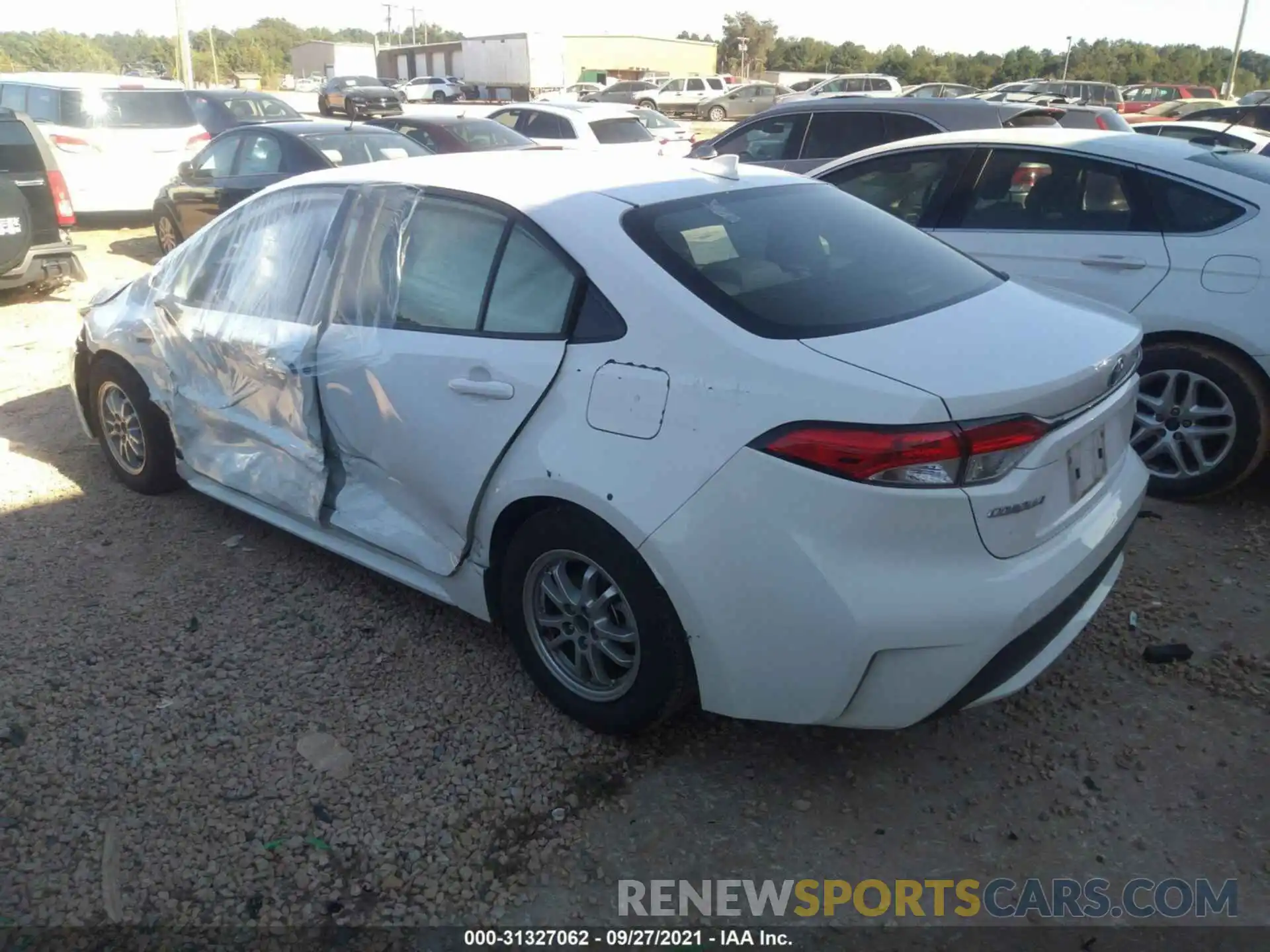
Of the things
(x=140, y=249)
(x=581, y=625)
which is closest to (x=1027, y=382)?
(x=581, y=625)

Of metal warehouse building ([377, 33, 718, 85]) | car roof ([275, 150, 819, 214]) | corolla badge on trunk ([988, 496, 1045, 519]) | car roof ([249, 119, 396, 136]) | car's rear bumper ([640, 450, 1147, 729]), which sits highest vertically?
metal warehouse building ([377, 33, 718, 85])

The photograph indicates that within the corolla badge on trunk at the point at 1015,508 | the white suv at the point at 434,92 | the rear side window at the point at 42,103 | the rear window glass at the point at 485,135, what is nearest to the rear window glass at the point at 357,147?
the rear window glass at the point at 485,135

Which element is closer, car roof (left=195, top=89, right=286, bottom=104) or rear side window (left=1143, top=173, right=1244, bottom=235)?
rear side window (left=1143, top=173, right=1244, bottom=235)

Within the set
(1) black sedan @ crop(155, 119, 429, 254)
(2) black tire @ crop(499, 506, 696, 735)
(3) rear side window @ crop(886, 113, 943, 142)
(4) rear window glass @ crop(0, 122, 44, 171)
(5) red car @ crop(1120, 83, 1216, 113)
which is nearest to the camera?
(2) black tire @ crop(499, 506, 696, 735)

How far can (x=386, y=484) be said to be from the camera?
348 cm

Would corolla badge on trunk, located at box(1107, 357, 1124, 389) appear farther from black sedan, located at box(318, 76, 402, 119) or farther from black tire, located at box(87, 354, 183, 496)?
black sedan, located at box(318, 76, 402, 119)

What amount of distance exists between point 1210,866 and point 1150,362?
2.68 m

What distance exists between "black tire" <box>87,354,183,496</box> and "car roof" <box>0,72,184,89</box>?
8.85m

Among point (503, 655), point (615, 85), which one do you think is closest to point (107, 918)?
point (503, 655)

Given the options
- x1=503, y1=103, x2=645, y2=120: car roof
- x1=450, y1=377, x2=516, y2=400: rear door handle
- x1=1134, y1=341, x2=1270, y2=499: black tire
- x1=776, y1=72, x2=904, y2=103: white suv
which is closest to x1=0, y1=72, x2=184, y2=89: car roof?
x1=503, y1=103, x2=645, y2=120: car roof

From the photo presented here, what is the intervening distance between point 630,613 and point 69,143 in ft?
38.8

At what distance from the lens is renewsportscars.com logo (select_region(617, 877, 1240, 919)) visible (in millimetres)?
2477

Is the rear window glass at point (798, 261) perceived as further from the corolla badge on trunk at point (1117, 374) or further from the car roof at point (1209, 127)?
the car roof at point (1209, 127)

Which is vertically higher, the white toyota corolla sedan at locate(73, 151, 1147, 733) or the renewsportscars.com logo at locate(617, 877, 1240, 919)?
the white toyota corolla sedan at locate(73, 151, 1147, 733)
